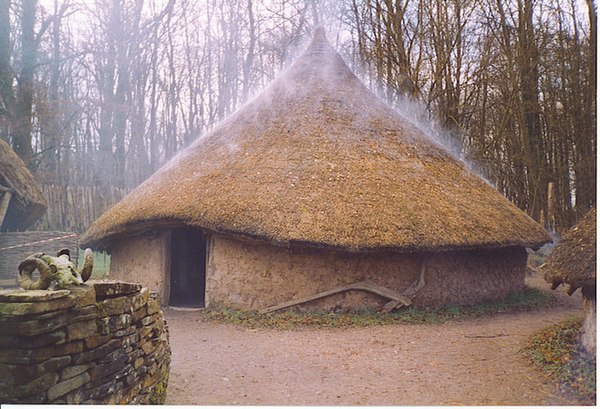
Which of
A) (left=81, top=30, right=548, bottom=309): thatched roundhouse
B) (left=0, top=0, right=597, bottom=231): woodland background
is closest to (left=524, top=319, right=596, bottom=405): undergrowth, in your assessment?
(left=0, top=0, right=597, bottom=231): woodland background

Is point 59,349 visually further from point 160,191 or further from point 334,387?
point 160,191

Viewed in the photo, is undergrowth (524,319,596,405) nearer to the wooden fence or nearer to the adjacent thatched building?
the adjacent thatched building

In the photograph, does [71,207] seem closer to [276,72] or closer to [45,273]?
[276,72]

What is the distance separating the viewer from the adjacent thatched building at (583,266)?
4.51 m

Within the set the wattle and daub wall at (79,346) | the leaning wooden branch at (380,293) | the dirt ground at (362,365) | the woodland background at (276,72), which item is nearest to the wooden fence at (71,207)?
the woodland background at (276,72)

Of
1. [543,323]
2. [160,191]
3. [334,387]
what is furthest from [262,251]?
[543,323]

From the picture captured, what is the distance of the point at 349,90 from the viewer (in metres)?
10.2

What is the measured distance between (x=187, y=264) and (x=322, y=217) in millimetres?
4571

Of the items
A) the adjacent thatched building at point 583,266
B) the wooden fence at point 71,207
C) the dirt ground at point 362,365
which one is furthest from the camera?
the wooden fence at point 71,207

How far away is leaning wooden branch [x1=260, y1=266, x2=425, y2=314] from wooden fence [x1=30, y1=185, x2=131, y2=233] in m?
5.41

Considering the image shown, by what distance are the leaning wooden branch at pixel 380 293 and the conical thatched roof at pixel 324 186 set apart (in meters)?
0.71

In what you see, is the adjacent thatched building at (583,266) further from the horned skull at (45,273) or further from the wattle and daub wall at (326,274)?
the horned skull at (45,273)

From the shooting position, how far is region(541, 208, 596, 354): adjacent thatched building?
4.51 m

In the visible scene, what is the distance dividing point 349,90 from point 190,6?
3.69 meters
